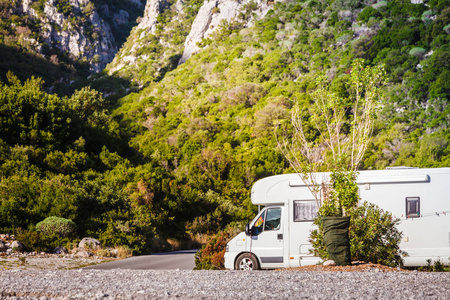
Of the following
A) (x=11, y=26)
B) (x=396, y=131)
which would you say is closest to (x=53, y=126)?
(x=396, y=131)

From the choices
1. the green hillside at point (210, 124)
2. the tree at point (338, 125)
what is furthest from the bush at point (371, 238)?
the green hillside at point (210, 124)

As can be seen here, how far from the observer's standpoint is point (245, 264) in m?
11.5

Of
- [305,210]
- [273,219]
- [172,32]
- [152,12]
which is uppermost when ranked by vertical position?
[152,12]

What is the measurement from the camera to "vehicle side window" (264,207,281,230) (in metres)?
11.6

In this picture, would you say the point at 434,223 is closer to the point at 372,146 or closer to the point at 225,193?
the point at 225,193

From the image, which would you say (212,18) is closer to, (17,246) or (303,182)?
(17,246)

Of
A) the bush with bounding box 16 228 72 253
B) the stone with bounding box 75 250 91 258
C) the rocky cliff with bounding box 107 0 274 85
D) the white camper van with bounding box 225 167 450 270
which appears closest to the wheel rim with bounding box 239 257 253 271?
the white camper van with bounding box 225 167 450 270

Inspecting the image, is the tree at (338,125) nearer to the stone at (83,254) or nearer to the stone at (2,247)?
the stone at (83,254)

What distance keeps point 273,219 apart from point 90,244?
836cm

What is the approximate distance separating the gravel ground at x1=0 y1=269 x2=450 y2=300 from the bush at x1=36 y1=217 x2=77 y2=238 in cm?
916

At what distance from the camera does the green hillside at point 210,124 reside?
21047 millimetres

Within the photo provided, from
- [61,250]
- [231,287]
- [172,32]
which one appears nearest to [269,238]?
[231,287]

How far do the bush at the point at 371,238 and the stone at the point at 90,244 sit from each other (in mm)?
9275

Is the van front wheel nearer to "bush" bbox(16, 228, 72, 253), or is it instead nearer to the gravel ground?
the gravel ground
